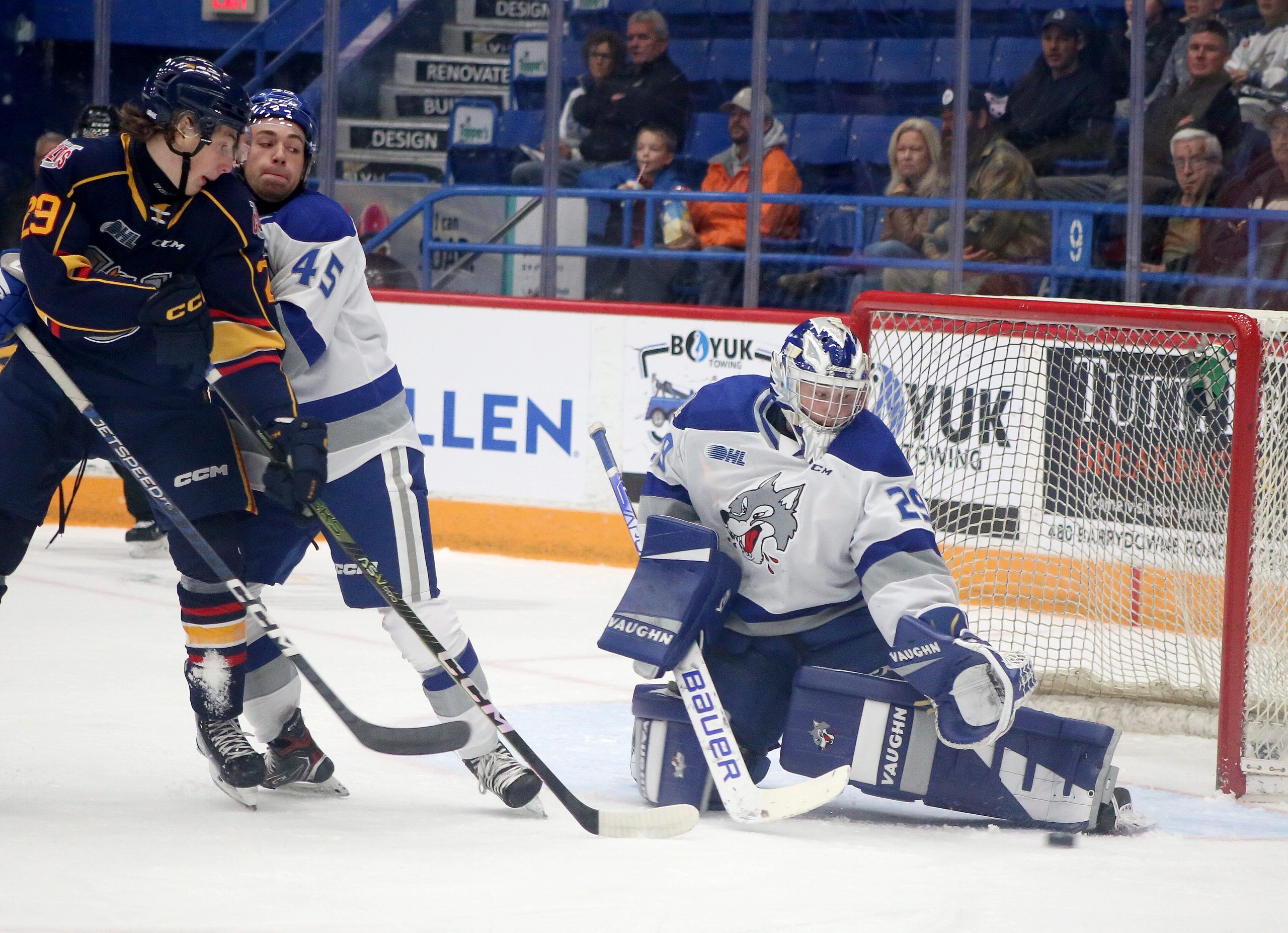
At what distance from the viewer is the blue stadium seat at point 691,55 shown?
5918 millimetres

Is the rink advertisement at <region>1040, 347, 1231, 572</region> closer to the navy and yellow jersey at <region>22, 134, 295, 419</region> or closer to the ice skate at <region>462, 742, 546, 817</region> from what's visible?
the ice skate at <region>462, 742, 546, 817</region>

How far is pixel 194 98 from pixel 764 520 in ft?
3.74

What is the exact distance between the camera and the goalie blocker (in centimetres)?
272

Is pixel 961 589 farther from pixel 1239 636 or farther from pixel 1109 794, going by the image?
pixel 1109 794

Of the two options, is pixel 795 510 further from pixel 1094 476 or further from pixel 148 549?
pixel 148 549

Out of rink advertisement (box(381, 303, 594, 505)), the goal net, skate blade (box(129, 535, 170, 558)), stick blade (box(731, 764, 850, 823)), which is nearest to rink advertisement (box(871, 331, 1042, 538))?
the goal net

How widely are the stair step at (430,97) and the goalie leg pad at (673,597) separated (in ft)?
12.4

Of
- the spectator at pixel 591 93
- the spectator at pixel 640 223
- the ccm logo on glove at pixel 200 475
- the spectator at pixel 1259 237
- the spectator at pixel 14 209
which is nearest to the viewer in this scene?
the ccm logo on glove at pixel 200 475

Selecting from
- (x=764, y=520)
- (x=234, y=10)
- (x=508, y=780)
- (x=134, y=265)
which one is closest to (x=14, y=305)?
(x=134, y=265)

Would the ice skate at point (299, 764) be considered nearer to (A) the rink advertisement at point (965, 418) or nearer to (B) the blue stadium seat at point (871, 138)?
(A) the rink advertisement at point (965, 418)

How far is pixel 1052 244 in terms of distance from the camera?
541 centimetres

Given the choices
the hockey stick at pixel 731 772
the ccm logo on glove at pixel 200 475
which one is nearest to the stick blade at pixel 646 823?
the hockey stick at pixel 731 772

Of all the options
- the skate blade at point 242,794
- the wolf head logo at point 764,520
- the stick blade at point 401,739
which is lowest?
the skate blade at point 242,794

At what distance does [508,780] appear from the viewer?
105 inches
